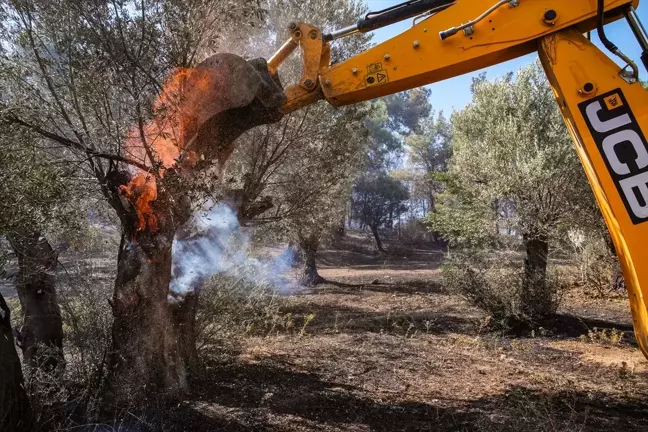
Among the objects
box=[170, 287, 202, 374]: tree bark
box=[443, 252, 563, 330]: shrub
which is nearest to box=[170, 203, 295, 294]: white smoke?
box=[170, 287, 202, 374]: tree bark

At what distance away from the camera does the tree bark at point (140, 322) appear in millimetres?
4723

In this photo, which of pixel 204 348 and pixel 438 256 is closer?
pixel 204 348

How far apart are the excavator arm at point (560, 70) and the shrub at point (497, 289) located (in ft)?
21.6

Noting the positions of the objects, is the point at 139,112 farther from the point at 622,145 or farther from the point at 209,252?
the point at 622,145

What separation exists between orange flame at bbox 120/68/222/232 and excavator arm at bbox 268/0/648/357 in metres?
0.84

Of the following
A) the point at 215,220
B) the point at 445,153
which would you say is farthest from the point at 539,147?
the point at 445,153

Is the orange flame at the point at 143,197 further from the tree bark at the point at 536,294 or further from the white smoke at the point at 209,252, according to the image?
the tree bark at the point at 536,294

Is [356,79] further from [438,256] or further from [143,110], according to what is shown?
[438,256]

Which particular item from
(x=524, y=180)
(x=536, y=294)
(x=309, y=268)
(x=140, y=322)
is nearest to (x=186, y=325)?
(x=140, y=322)

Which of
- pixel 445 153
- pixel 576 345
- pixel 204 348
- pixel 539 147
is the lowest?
pixel 576 345

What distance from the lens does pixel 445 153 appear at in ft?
127

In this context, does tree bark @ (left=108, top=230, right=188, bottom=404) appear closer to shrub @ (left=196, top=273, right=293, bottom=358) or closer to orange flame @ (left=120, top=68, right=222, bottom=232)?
orange flame @ (left=120, top=68, right=222, bottom=232)

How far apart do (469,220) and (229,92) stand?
925 centimetres

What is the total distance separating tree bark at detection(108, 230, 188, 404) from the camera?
4.72 meters
